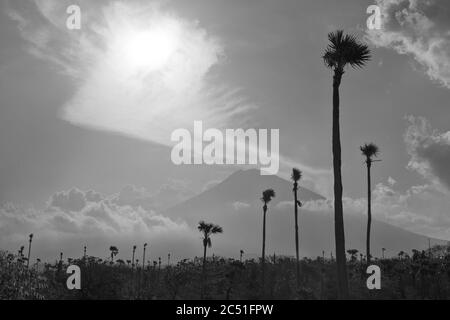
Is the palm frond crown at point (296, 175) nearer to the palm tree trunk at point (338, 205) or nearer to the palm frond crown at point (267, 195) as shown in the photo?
the palm frond crown at point (267, 195)

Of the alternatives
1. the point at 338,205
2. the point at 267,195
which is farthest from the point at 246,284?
the point at 338,205

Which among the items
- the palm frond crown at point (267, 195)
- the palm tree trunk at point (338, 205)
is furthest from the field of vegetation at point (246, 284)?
the palm tree trunk at point (338, 205)

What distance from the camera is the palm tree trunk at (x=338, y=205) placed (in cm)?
2125

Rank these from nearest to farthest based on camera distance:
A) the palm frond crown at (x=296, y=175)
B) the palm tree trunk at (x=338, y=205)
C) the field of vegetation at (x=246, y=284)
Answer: the palm tree trunk at (x=338, y=205), the field of vegetation at (x=246, y=284), the palm frond crown at (x=296, y=175)

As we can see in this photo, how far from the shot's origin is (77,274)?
38594 millimetres

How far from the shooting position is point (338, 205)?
73.0ft

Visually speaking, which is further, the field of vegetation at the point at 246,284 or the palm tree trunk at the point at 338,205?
the field of vegetation at the point at 246,284

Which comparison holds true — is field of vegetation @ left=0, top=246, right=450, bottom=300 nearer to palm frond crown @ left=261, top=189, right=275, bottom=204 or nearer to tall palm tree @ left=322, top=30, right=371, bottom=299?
palm frond crown @ left=261, top=189, right=275, bottom=204

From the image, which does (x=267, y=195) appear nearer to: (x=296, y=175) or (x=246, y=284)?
(x=296, y=175)

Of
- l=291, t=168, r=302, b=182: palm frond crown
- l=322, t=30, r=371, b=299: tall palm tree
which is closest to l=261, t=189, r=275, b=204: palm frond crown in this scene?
l=291, t=168, r=302, b=182: palm frond crown

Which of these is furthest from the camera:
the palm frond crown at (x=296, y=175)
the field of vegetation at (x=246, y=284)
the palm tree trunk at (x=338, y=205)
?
the palm frond crown at (x=296, y=175)
